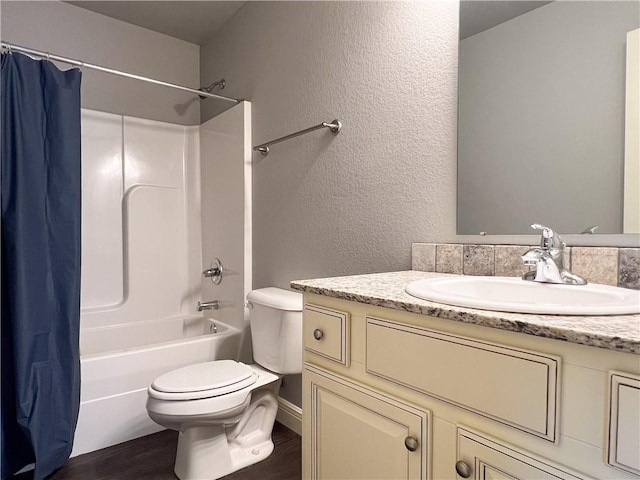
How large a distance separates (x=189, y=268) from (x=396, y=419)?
89.8 inches

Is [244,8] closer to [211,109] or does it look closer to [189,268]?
[211,109]

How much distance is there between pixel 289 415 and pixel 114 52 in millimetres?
2563

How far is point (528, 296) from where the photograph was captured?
0.97 metres

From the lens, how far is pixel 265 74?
2.20 m

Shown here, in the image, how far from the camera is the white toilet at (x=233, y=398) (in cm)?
146

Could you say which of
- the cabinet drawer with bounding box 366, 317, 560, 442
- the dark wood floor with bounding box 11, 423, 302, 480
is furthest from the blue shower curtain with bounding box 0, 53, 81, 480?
the cabinet drawer with bounding box 366, 317, 560, 442

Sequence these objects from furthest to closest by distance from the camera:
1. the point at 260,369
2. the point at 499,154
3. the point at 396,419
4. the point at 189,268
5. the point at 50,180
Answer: the point at 189,268 < the point at 260,369 < the point at 50,180 < the point at 499,154 < the point at 396,419

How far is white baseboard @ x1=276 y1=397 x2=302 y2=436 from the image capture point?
77.0 inches

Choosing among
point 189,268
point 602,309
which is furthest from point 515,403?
point 189,268

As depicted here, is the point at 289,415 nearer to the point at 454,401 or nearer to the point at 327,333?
the point at 327,333

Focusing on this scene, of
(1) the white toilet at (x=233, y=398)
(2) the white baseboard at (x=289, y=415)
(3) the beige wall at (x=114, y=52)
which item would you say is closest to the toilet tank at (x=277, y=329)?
(1) the white toilet at (x=233, y=398)

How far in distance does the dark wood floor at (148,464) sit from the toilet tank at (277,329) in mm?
397

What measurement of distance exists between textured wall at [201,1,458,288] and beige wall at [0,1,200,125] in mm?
678

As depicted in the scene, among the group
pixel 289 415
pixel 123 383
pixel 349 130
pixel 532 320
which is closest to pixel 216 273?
pixel 123 383
